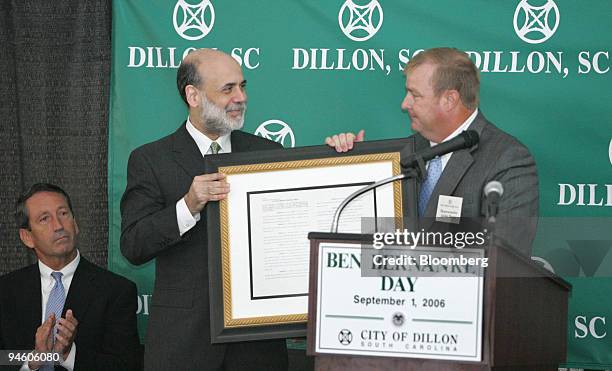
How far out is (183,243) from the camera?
371 centimetres

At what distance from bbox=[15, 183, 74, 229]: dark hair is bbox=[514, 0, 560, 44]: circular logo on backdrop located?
237 centimetres

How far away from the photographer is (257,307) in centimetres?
345

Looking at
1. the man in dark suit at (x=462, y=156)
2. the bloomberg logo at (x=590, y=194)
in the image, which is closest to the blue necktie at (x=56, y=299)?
the man in dark suit at (x=462, y=156)

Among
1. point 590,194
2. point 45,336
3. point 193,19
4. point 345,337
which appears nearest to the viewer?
point 345,337

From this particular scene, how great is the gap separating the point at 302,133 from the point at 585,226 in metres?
1.45

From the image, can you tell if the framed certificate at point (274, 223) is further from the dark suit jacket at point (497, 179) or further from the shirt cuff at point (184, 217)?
the dark suit jacket at point (497, 179)

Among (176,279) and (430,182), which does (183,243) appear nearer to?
(176,279)

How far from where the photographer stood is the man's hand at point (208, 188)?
11.3 ft

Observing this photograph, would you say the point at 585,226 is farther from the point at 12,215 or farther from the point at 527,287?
the point at 12,215

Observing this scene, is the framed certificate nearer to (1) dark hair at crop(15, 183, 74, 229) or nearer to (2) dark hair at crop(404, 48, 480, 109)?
(2) dark hair at crop(404, 48, 480, 109)

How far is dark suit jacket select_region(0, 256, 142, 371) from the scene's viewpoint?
4324 mm

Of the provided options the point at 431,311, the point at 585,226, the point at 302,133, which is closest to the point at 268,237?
the point at 431,311

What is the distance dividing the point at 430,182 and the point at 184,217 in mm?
927

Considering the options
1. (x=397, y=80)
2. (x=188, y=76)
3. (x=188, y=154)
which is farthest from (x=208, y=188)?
(x=397, y=80)
